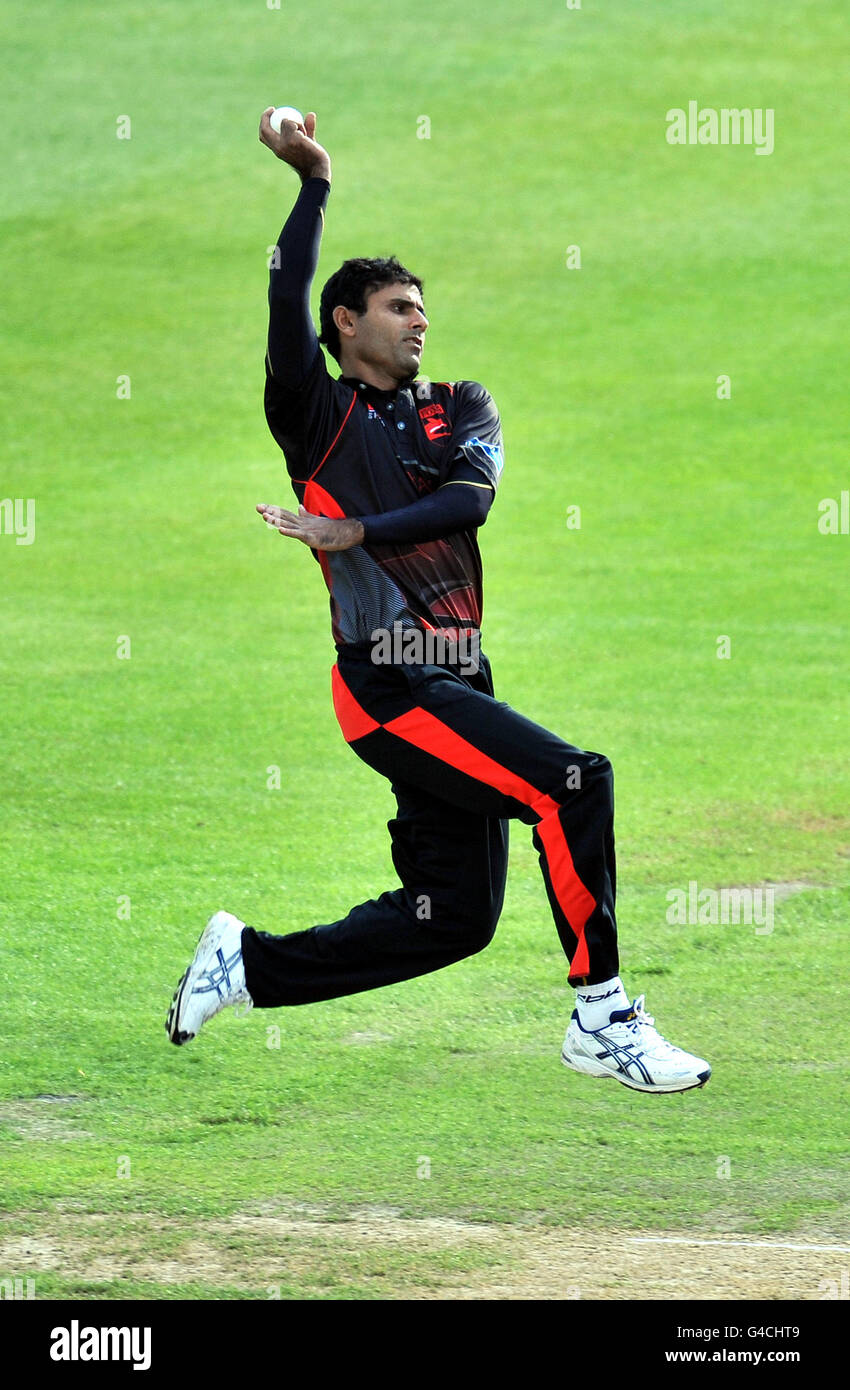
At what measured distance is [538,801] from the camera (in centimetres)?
511

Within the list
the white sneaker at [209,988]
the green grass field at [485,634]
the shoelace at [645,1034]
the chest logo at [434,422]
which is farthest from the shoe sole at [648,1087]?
the chest logo at [434,422]

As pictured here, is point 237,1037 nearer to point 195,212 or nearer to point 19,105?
point 195,212

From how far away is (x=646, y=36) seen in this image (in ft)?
88.1

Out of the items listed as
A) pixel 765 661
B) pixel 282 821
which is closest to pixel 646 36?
pixel 765 661

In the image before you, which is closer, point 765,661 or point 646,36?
point 765,661

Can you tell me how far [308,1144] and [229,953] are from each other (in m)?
0.68

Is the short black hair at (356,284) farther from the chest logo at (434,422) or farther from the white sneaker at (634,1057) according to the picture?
the white sneaker at (634,1057)

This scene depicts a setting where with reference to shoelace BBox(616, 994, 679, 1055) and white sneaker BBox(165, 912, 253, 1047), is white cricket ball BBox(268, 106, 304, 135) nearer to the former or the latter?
white sneaker BBox(165, 912, 253, 1047)

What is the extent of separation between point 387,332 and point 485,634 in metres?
7.08

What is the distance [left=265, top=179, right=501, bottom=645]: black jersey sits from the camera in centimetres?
530

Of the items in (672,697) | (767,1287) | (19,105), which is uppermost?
(19,105)

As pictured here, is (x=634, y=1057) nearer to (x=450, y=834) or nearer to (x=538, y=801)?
(x=538, y=801)

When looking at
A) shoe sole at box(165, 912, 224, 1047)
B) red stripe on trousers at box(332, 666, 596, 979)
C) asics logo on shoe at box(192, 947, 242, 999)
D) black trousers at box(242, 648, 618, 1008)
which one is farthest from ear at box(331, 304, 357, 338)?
asics logo on shoe at box(192, 947, 242, 999)

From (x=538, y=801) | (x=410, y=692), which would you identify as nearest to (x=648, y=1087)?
(x=538, y=801)
